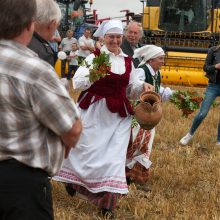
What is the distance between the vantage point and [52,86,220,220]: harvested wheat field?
411cm

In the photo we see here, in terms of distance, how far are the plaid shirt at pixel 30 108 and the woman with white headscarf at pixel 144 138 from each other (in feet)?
9.46

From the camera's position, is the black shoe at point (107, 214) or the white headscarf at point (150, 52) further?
the white headscarf at point (150, 52)

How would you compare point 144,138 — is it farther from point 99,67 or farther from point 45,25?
point 45,25

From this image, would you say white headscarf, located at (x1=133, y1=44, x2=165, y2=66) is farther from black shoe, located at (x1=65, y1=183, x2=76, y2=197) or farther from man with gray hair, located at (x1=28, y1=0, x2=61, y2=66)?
man with gray hair, located at (x1=28, y1=0, x2=61, y2=66)

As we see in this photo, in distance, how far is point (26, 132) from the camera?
204 centimetres

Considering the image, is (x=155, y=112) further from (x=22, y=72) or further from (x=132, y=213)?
(x=22, y=72)

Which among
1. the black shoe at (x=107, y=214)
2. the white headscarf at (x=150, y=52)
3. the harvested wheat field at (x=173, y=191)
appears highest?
the white headscarf at (x=150, y=52)

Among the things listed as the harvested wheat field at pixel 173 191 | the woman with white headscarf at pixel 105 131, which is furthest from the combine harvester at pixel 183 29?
the woman with white headscarf at pixel 105 131

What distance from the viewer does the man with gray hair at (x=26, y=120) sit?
1963 millimetres

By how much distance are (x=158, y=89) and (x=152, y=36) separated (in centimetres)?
1090

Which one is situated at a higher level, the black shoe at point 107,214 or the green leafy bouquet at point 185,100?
the green leafy bouquet at point 185,100

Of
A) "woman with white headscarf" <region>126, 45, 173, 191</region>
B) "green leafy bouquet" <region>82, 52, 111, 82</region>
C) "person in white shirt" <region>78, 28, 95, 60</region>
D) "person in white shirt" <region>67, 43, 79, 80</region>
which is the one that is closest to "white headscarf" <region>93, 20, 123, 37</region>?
"green leafy bouquet" <region>82, 52, 111, 82</region>

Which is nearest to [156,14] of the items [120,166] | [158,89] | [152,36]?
[152,36]

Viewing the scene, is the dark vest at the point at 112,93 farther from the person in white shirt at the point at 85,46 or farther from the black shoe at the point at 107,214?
the person in white shirt at the point at 85,46
